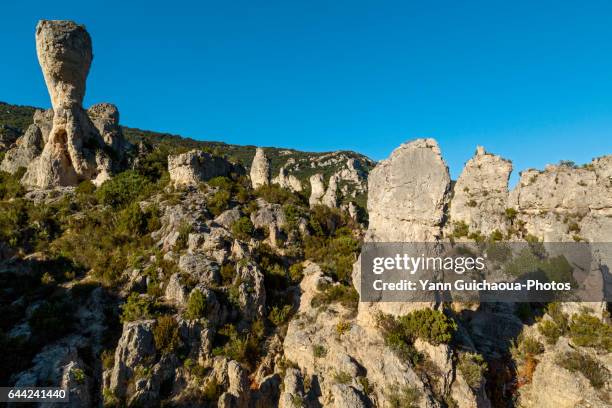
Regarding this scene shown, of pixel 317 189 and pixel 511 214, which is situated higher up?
pixel 317 189

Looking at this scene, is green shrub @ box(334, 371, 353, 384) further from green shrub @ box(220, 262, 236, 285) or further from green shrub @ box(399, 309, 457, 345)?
green shrub @ box(220, 262, 236, 285)

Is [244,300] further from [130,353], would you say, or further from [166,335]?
[130,353]

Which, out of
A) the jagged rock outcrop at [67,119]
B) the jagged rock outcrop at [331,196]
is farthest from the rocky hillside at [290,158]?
the jagged rock outcrop at [67,119]

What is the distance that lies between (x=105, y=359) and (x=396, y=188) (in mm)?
14309

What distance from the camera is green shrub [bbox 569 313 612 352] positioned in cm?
1588

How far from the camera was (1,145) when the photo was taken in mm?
35062

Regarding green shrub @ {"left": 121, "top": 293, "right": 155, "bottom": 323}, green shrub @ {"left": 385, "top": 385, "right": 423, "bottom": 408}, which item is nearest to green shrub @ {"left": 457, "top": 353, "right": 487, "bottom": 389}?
green shrub @ {"left": 385, "top": 385, "right": 423, "bottom": 408}

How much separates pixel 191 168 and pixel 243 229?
875cm

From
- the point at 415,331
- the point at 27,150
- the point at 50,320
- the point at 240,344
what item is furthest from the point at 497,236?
the point at 27,150

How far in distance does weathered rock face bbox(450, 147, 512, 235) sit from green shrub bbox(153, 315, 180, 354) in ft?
99.9

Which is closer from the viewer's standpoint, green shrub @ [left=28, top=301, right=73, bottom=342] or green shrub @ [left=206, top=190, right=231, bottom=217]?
green shrub @ [left=28, top=301, right=73, bottom=342]

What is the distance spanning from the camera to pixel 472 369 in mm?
13203

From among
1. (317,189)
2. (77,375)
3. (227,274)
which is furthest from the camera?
(317,189)

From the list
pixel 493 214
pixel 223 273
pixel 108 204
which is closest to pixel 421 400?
pixel 223 273
